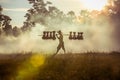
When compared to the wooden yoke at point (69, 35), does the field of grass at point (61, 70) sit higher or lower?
lower

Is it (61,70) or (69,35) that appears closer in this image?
(61,70)

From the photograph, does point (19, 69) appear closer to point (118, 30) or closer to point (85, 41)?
point (85, 41)

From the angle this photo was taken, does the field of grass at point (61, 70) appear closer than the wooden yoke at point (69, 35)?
Yes

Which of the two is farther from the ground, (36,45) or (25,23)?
(25,23)

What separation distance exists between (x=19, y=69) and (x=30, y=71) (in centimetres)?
82

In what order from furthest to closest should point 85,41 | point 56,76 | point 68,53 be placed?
1. point 85,41
2. point 68,53
3. point 56,76

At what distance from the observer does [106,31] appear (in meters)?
72.7

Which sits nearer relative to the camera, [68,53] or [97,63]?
[97,63]

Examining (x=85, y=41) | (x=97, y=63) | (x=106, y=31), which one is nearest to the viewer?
(x=97, y=63)

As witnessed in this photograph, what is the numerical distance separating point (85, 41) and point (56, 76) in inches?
1943

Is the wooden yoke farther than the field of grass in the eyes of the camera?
Yes

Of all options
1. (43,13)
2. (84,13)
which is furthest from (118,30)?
(43,13)

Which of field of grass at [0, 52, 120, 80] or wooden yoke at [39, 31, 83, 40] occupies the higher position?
wooden yoke at [39, 31, 83, 40]

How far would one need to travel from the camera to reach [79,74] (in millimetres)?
19500
